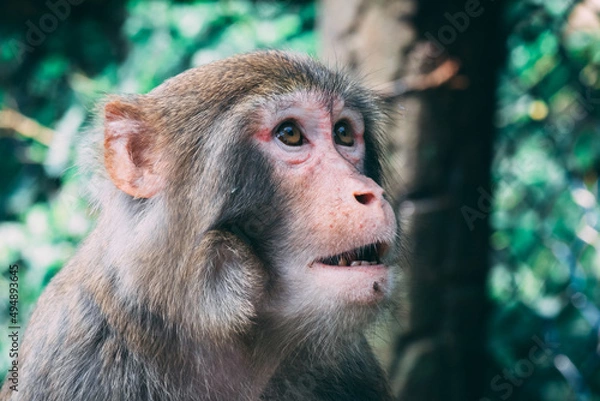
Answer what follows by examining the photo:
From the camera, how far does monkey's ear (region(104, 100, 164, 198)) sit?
9.09 feet

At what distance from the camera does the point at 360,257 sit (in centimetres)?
258

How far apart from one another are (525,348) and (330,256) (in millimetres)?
3041

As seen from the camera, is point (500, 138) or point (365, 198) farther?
point (500, 138)

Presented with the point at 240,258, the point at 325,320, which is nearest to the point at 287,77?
the point at 240,258

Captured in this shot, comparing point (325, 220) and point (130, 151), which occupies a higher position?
point (130, 151)

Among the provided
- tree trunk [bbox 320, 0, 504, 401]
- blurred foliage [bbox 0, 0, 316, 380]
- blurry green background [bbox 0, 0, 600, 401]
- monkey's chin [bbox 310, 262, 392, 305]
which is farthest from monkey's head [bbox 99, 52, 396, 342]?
blurred foliage [bbox 0, 0, 316, 380]

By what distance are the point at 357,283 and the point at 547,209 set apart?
2.86 m

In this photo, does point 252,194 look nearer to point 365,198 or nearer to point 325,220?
point 325,220

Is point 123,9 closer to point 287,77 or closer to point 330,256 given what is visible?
point 287,77

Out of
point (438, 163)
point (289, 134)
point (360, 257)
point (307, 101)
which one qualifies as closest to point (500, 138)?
point (438, 163)

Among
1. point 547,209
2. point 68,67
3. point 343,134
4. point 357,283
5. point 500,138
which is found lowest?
point 547,209

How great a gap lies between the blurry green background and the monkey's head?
158 centimetres

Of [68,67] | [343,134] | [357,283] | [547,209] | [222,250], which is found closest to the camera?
[357,283]

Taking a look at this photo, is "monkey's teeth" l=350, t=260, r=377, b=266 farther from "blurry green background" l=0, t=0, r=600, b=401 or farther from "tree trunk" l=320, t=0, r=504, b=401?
"blurry green background" l=0, t=0, r=600, b=401
